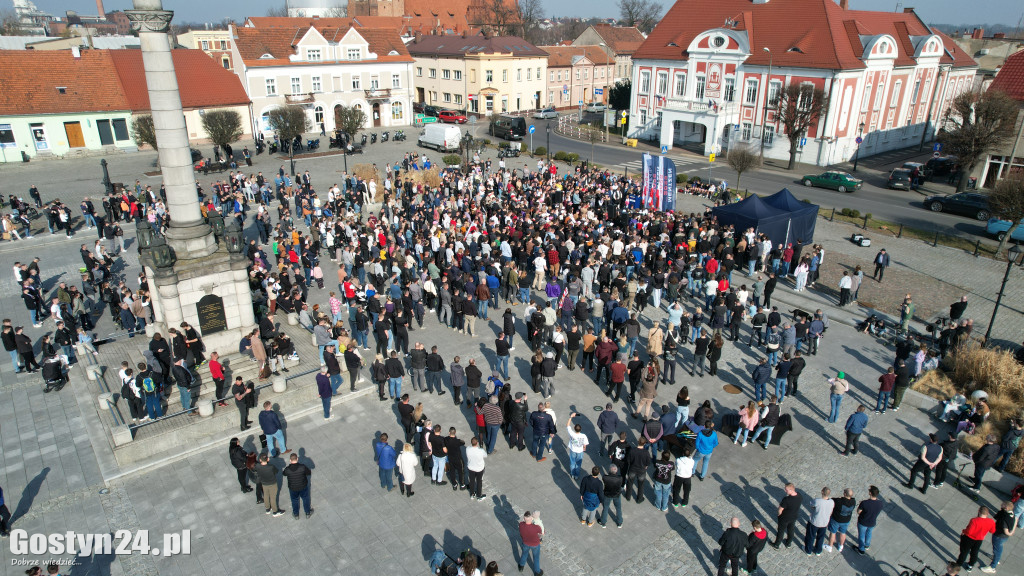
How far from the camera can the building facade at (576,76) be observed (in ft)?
227

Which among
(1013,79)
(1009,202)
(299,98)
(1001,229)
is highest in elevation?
(1013,79)

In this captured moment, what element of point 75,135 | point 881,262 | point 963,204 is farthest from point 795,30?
point 75,135

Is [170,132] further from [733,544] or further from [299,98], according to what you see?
[299,98]

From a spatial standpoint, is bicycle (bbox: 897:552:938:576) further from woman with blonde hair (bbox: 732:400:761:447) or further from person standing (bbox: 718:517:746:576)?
woman with blonde hair (bbox: 732:400:761:447)

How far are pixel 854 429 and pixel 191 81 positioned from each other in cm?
5134

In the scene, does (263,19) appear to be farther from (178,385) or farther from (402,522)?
(402,522)

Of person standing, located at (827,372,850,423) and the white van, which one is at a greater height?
the white van

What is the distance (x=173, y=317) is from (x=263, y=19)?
51.5 meters

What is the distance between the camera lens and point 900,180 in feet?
124

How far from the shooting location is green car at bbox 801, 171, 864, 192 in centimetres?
3662

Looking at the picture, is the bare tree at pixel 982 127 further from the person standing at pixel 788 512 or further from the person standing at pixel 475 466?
the person standing at pixel 475 466

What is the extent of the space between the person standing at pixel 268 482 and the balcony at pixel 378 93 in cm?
5088

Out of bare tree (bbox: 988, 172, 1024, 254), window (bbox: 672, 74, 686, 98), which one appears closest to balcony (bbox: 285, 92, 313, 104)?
window (bbox: 672, 74, 686, 98)

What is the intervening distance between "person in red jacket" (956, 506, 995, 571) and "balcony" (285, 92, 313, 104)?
5340 cm
